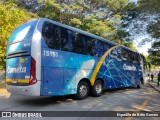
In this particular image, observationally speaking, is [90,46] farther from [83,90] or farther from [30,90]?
[30,90]

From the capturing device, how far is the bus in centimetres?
803

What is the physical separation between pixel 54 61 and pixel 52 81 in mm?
830

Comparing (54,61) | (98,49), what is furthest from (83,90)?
(98,49)

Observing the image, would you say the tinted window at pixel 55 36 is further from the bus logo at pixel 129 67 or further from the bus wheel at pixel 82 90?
the bus logo at pixel 129 67

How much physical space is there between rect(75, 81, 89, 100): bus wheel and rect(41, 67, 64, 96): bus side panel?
1430 millimetres

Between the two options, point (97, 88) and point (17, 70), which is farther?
point (97, 88)

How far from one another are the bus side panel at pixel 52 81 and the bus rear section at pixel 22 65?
373 millimetres

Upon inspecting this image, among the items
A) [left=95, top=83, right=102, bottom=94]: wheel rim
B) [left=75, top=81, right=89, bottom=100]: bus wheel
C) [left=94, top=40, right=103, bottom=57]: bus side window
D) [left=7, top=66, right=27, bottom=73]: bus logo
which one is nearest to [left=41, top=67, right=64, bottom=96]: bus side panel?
[left=7, top=66, right=27, bottom=73]: bus logo

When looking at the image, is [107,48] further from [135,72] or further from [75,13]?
[75,13]

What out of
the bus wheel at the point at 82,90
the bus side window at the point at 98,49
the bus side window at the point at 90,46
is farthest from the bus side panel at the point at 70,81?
the bus side window at the point at 98,49

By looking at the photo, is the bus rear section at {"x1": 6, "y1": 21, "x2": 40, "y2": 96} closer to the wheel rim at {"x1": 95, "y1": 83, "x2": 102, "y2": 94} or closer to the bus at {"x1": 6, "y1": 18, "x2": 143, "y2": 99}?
the bus at {"x1": 6, "y1": 18, "x2": 143, "y2": 99}

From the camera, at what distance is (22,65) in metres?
8.37

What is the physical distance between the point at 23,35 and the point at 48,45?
48.9 inches

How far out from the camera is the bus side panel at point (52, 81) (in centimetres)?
812
